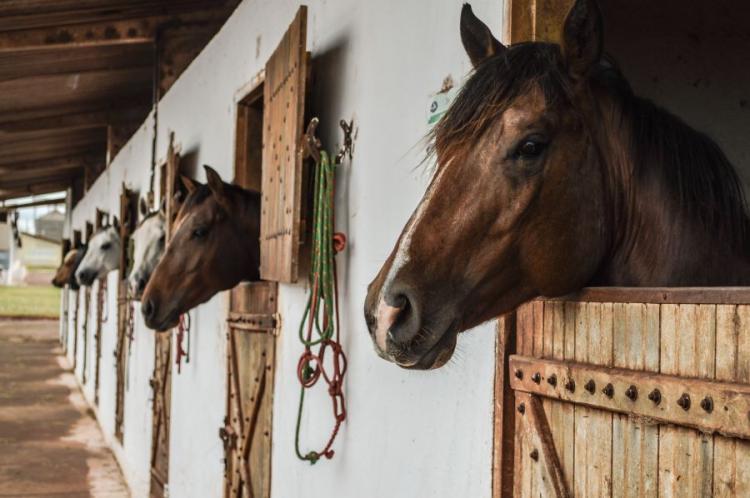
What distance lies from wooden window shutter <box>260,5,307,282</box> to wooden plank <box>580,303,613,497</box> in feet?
4.63

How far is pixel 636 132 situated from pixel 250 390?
8.18 feet

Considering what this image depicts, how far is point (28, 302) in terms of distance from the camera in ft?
108

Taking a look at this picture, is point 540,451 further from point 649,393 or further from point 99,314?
point 99,314

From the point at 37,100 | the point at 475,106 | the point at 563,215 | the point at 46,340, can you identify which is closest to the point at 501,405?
the point at 563,215

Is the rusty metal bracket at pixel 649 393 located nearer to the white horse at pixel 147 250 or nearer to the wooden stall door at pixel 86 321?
the white horse at pixel 147 250

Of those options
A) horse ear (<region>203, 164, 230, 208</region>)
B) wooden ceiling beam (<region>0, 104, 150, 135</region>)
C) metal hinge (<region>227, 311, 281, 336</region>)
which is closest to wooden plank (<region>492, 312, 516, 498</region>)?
metal hinge (<region>227, 311, 281, 336</region>)

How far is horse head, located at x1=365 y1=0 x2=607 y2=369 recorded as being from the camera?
1414 mm

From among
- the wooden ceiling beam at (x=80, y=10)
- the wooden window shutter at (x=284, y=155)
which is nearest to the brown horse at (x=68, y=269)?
the wooden ceiling beam at (x=80, y=10)

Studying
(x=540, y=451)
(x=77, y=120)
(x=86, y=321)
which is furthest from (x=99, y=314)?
(x=540, y=451)

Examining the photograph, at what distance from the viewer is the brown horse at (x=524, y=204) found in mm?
1400

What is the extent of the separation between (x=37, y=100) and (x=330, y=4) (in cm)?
710

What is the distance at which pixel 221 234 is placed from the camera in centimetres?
365

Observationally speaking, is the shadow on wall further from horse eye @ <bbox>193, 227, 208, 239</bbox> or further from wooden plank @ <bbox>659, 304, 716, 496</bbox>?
horse eye @ <bbox>193, 227, 208, 239</bbox>

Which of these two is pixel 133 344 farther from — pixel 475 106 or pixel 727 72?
pixel 475 106
